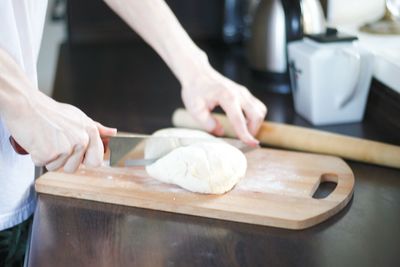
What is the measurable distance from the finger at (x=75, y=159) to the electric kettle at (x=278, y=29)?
24.2 inches

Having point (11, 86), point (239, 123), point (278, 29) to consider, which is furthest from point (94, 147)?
point (278, 29)

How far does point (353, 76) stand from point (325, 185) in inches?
10.5

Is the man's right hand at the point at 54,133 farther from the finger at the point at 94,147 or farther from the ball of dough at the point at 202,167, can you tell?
the ball of dough at the point at 202,167

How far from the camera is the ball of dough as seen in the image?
79cm

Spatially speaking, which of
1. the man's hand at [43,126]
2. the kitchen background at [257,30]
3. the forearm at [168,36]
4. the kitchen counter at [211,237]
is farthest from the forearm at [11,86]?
the kitchen background at [257,30]

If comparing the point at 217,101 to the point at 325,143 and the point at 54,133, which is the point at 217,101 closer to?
the point at 325,143

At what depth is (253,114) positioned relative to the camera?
0.98 m

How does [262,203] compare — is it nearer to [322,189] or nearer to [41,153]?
[322,189]

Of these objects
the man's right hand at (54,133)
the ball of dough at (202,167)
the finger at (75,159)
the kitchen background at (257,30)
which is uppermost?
the man's right hand at (54,133)

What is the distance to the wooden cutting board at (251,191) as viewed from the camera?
2.42 ft

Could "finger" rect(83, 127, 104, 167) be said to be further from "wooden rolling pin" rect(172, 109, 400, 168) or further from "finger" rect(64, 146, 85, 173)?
"wooden rolling pin" rect(172, 109, 400, 168)

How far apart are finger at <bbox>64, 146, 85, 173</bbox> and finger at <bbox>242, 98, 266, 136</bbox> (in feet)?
1.12

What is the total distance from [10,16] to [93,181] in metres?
0.26

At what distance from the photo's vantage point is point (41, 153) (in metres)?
0.71
